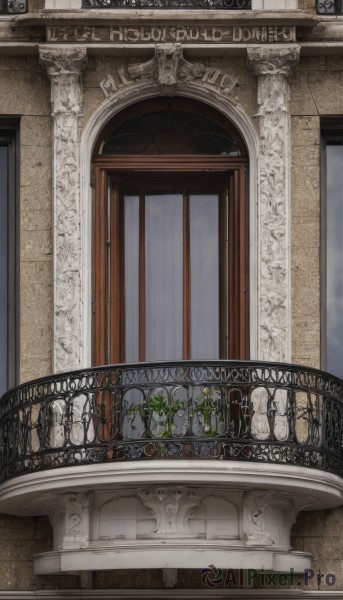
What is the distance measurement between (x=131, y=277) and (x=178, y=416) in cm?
261

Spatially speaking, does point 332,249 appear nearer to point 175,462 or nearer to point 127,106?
point 127,106

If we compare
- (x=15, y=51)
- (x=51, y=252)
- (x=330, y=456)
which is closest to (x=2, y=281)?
(x=51, y=252)

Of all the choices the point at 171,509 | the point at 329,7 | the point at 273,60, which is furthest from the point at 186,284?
the point at 329,7

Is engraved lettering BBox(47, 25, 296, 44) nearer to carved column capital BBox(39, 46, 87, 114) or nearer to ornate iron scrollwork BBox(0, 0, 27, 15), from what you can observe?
carved column capital BBox(39, 46, 87, 114)

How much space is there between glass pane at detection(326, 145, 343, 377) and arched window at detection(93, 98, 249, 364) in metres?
1.12

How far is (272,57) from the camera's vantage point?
27500mm

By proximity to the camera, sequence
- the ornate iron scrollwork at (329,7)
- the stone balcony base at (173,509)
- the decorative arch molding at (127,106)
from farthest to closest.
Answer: the ornate iron scrollwork at (329,7) → the decorative arch molding at (127,106) → the stone balcony base at (173,509)

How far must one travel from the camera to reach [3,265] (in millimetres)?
28031

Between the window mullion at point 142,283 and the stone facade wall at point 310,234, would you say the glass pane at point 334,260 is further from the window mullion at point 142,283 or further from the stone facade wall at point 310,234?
the window mullion at point 142,283

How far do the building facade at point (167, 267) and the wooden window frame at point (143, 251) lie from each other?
0.02 metres

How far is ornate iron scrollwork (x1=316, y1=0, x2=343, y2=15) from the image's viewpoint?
1109 inches

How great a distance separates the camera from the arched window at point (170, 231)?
27.6m

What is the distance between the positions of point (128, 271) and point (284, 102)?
2.59m

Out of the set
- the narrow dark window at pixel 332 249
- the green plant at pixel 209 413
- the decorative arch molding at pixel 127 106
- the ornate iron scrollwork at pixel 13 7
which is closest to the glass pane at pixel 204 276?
the decorative arch molding at pixel 127 106
